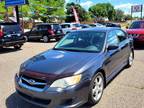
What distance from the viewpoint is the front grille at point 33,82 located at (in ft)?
15.5

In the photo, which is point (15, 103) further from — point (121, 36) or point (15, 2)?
point (15, 2)

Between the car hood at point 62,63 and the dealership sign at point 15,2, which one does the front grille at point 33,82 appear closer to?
the car hood at point 62,63

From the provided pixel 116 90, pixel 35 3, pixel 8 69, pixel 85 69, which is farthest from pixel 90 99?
pixel 35 3

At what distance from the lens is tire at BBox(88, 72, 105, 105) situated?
200 inches

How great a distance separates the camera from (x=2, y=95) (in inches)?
242

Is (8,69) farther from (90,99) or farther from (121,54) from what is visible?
(90,99)

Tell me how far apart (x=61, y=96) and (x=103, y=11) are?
111m

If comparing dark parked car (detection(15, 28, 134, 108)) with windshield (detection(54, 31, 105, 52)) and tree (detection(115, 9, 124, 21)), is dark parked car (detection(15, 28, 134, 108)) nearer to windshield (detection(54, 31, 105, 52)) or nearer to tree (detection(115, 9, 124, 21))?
windshield (detection(54, 31, 105, 52))

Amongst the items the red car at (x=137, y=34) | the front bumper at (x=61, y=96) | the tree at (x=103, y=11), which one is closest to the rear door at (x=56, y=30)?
the red car at (x=137, y=34)

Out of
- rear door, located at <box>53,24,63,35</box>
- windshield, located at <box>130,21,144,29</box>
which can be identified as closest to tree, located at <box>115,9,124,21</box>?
rear door, located at <box>53,24,63,35</box>

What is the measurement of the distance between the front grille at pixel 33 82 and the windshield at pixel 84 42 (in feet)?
5.36

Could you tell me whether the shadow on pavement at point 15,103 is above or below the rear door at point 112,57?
below

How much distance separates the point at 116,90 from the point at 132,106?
3.45ft

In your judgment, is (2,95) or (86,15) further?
(86,15)
